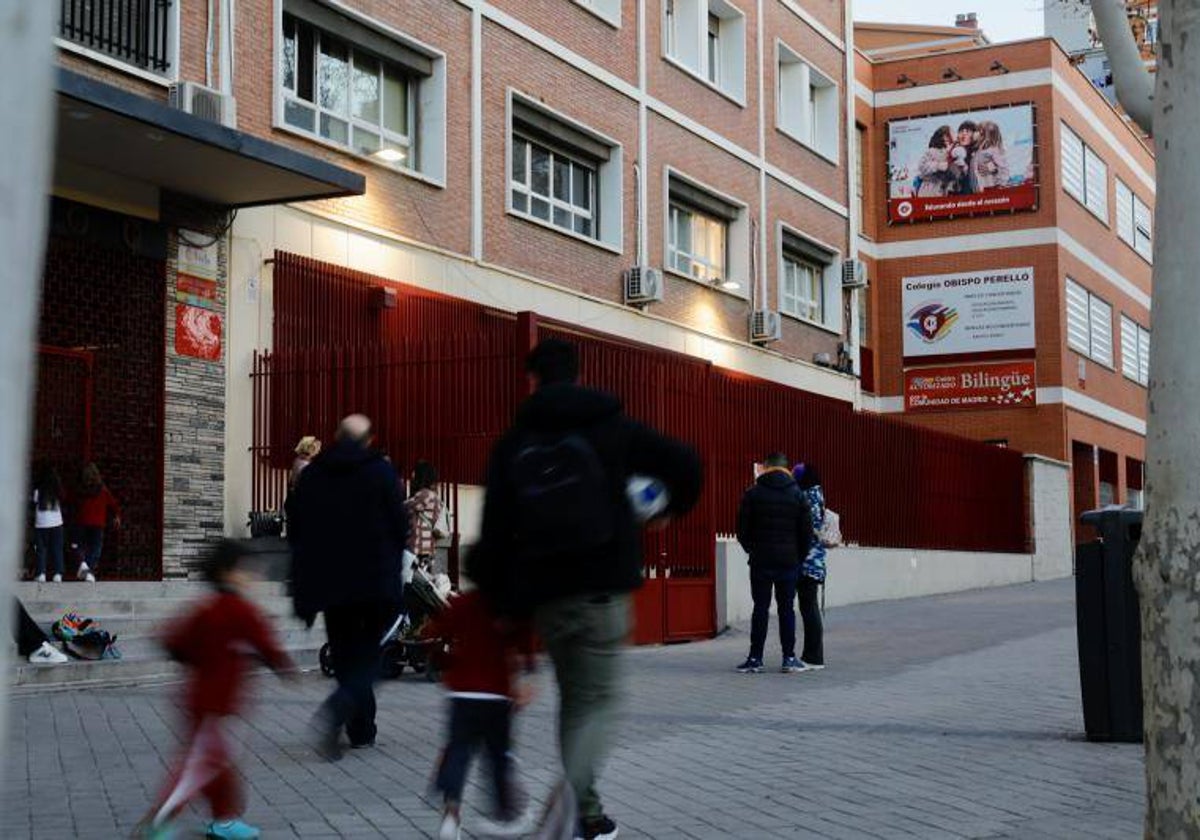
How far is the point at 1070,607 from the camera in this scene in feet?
69.5

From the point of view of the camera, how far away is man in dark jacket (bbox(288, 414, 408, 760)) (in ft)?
25.1

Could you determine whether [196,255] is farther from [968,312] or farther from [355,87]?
[968,312]

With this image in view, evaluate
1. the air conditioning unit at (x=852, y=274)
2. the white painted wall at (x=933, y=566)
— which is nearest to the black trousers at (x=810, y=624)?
the white painted wall at (x=933, y=566)

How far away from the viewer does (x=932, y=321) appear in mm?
36250

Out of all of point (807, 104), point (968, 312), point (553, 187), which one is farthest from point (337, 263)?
point (968, 312)

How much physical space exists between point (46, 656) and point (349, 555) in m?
4.10

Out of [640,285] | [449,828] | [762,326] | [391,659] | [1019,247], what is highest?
[1019,247]

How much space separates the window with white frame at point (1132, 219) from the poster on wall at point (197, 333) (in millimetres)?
31889

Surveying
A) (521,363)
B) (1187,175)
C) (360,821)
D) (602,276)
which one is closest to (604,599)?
(360,821)

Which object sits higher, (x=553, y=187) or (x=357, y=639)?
(x=553, y=187)

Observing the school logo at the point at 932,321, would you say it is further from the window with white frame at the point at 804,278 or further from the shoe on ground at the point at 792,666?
the shoe on ground at the point at 792,666

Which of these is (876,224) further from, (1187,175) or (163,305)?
(1187,175)

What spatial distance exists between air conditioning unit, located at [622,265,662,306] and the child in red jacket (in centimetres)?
1692

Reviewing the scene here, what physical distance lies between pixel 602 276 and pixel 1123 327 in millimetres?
23943
